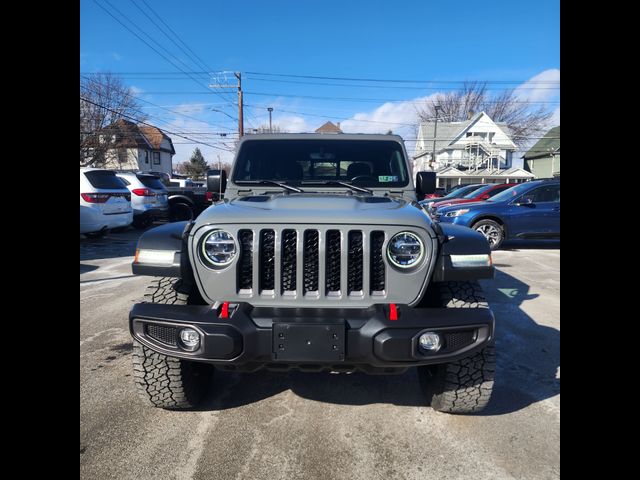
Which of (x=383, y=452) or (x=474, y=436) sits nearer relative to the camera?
(x=383, y=452)

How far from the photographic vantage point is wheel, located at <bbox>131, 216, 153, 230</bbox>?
11.3 meters

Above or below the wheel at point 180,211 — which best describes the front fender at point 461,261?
below

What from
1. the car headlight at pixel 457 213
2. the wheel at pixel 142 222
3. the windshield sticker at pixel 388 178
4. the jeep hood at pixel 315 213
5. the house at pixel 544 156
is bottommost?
the jeep hood at pixel 315 213

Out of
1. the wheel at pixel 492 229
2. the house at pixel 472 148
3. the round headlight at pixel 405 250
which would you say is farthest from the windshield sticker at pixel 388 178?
the house at pixel 472 148

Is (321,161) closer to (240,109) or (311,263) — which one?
(311,263)

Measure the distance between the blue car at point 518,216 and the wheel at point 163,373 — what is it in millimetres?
7491

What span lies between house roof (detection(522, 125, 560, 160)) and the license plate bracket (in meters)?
43.4

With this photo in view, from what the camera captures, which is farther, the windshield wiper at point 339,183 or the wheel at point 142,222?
the wheel at point 142,222

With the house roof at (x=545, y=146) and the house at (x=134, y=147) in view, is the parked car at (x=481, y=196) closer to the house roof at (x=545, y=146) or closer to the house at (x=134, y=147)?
the house at (x=134, y=147)

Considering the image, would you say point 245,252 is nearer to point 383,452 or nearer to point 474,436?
point 383,452

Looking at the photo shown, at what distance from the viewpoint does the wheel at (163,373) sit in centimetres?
234

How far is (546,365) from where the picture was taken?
319 centimetres
